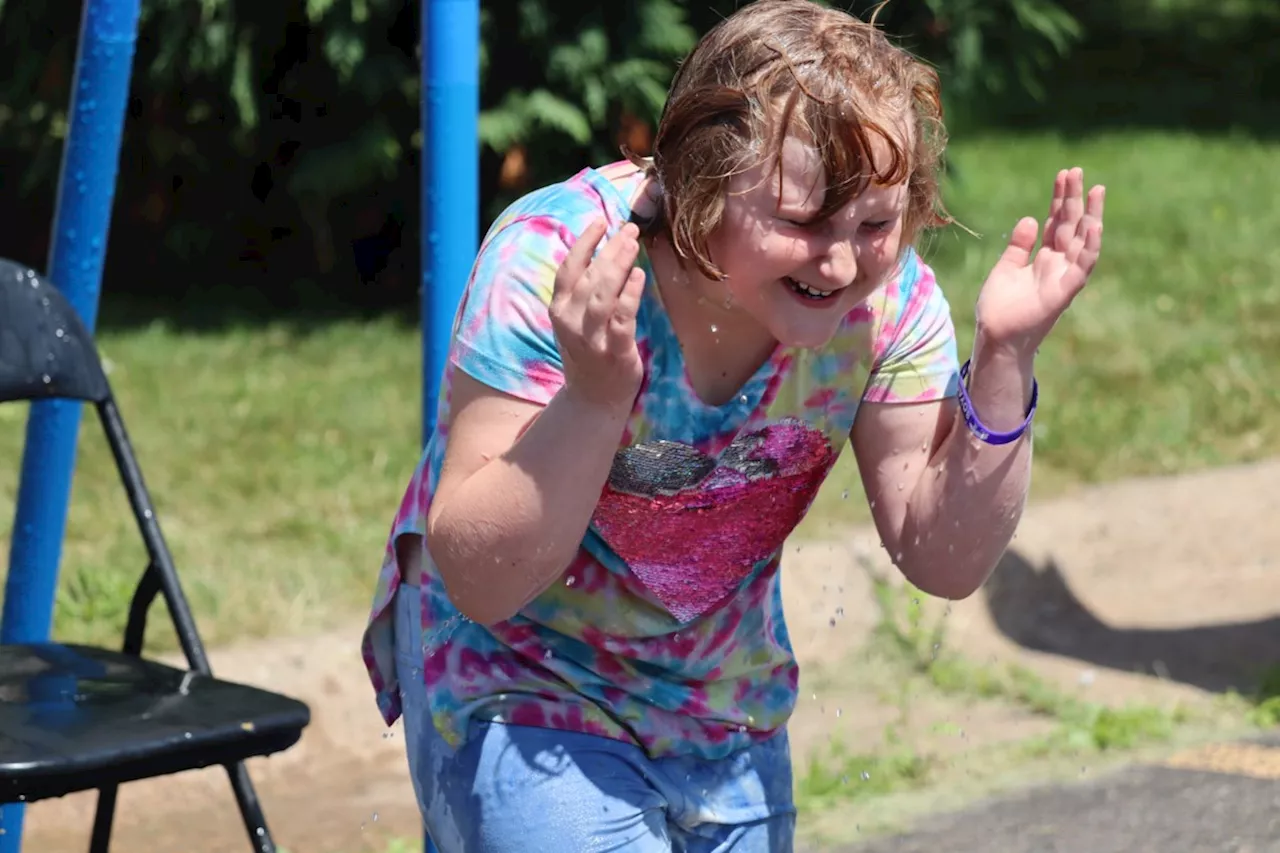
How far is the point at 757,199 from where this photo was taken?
5.76ft

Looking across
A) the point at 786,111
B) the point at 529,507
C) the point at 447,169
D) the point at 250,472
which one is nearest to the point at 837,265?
the point at 786,111

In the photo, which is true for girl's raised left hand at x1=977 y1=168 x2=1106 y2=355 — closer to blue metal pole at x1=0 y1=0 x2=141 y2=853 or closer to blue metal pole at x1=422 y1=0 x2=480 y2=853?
blue metal pole at x1=422 y1=0 x2=480 y2=853

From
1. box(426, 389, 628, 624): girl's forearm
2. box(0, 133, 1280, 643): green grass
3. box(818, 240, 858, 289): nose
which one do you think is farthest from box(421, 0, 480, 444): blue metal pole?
box(0, 133, 1280, 643): green grass

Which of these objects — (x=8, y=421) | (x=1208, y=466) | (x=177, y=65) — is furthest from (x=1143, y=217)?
(x=8, y=421)

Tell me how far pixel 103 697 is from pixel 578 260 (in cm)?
116

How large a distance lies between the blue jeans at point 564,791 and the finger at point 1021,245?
1.99 feet

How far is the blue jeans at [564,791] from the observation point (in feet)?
6.30

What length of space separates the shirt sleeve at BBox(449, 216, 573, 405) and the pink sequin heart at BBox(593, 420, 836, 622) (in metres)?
0.14

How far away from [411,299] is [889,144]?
16.8 ft

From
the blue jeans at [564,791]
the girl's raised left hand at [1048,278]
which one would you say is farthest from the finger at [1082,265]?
the blue jeans at [564,791]

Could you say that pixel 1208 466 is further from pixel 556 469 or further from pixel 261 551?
pixel 556 469

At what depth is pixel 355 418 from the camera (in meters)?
5.24

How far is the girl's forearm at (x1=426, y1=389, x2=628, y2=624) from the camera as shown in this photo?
174 centimetres

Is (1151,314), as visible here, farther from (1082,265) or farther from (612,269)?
(612,269)
